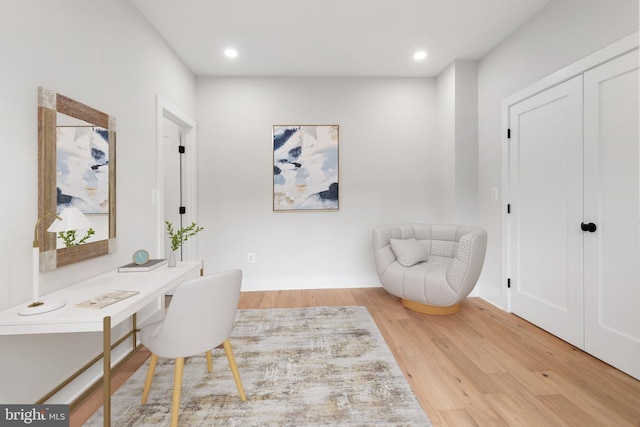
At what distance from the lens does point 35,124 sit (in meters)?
1.45

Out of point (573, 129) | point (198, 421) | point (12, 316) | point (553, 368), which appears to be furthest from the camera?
point (573, 129)

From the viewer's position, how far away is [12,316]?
122 cm

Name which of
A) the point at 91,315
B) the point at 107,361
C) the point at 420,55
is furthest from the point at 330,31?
the point at 107,361

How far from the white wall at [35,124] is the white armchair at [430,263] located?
2.36m

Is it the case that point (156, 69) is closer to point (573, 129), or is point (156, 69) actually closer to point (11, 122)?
point (11, 122)

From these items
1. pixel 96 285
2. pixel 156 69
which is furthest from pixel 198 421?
pixel 156 69

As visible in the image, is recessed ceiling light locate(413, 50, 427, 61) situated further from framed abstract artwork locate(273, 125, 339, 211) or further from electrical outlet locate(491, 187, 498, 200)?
electrical outlet locate(491, 187, 498, 200)

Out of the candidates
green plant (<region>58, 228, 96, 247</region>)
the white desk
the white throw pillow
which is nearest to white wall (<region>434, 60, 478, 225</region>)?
the white throw pillow

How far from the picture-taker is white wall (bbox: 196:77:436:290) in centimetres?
368

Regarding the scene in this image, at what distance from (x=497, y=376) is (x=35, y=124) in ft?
9.95

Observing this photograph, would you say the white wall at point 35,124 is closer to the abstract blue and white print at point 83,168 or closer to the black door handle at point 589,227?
the abstract blue and white print at point 83,168

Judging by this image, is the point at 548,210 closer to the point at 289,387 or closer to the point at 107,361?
the point at 289,387

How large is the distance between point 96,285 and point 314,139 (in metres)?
2.74

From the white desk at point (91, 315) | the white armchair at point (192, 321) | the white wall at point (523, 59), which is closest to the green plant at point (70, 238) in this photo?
the white desk at point (91, 315)
